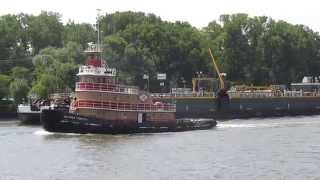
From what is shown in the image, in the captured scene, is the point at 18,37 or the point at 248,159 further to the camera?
the point at 18,37

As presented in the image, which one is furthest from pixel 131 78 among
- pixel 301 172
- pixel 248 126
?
pixel 301 172

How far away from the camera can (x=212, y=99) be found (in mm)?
157500

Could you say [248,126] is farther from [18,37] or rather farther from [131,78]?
[18,37]

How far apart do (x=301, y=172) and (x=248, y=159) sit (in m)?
8.89

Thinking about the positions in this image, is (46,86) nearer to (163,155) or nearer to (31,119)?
(31,119)

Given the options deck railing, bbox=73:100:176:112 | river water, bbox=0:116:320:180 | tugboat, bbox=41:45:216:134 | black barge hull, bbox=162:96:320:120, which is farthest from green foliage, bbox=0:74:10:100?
deck railing, bbox=73:100:176:112

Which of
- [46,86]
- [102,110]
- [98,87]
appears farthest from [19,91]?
[102,110]

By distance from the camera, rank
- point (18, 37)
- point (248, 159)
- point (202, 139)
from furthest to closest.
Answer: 1. point (18, 37)
2. point (202, 139)
3. point (248, 159)

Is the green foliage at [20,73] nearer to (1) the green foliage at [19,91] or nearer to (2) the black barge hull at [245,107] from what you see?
(1) the green foliage at [19,91]

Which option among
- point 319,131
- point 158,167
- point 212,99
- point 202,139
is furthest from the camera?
point 212,99

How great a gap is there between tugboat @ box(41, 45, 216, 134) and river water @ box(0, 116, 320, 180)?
204 cm

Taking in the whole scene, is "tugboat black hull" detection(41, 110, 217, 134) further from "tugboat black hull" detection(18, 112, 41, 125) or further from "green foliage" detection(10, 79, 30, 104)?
"green foliage" detection(10, 79, 30, 104)

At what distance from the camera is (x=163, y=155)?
7906cm

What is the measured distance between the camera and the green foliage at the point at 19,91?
16000 centimetres
